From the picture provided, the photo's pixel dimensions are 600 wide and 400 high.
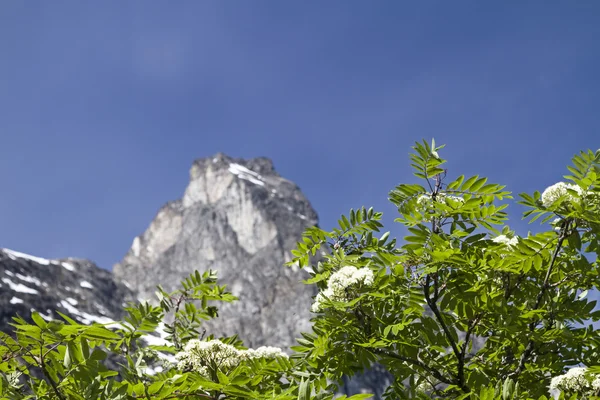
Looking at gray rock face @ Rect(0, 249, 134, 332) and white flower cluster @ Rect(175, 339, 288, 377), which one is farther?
gray rock face @ Rect(0, 249, 134, 332)

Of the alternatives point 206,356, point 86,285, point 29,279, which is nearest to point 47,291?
point 29,279

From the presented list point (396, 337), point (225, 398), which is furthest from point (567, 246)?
point (225, 398)

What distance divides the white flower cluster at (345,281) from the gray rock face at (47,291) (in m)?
149

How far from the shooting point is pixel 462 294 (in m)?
6.22

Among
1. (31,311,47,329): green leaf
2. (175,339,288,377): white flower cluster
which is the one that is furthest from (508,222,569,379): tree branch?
(31,311,47,329): green leaf

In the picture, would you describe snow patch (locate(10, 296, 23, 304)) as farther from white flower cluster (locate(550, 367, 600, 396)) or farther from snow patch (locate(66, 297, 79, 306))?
white flower cluster (locate(550, 367, 600, 396))

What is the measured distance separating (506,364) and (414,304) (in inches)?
66.9

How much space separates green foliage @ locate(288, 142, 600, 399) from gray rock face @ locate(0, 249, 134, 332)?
5870 inches

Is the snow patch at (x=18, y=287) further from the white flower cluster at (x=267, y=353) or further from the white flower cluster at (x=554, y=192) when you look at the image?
the white flower cluster at (x=554, y=192)

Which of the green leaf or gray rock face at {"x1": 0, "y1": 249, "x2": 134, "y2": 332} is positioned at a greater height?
gray rock face at {"x1": 0, "y1": 249, "x2": 134, "y2": 332}

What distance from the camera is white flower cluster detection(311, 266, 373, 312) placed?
6.03m

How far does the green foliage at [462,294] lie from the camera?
233 inches

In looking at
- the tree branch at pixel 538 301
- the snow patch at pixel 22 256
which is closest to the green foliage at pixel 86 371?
the tree branch at pixel 538 301

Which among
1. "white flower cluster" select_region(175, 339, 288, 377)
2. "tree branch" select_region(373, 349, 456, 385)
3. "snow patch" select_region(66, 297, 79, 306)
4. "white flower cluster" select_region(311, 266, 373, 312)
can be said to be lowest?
"white flower cluster" select_region(175, 339, 288, 377)
